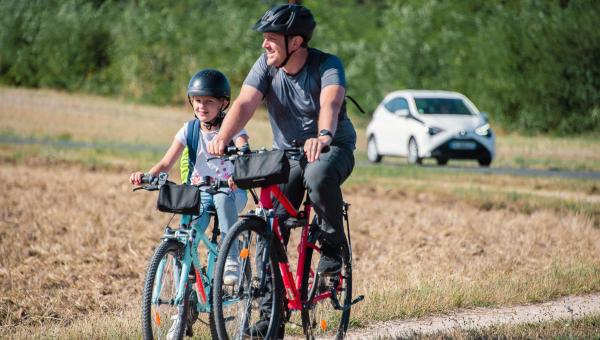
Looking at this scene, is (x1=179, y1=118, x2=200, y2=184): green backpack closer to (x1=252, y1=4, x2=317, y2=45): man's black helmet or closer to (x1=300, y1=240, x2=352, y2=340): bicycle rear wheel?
(x1=300, y1=240, x2=352, y2=340): bicycle rear wheel

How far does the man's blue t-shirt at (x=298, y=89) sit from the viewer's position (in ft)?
20.8

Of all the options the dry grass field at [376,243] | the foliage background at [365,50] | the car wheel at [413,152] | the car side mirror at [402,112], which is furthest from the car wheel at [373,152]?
the foliage background at [365,50]

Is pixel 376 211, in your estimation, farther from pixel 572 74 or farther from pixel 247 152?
pixel 572 74

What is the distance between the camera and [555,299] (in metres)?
8.93

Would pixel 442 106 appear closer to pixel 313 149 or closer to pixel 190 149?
pixel 190 149

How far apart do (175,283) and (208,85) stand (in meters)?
1.43

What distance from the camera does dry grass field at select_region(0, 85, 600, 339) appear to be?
344 inches

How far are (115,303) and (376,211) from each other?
7600mm

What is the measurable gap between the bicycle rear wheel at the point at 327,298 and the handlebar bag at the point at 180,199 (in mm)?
809

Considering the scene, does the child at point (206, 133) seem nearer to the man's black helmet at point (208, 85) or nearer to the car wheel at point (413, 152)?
the man's black helmet at point (208, 85)

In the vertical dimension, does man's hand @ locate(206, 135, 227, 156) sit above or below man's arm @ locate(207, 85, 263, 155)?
below

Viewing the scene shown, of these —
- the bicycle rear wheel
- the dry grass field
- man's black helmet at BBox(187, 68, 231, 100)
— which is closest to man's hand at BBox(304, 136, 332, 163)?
→ the bicycle rear wheel

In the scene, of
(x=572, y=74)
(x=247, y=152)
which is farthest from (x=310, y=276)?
(x=572, y=74)

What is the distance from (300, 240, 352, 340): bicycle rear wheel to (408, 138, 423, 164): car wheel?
17867mm
